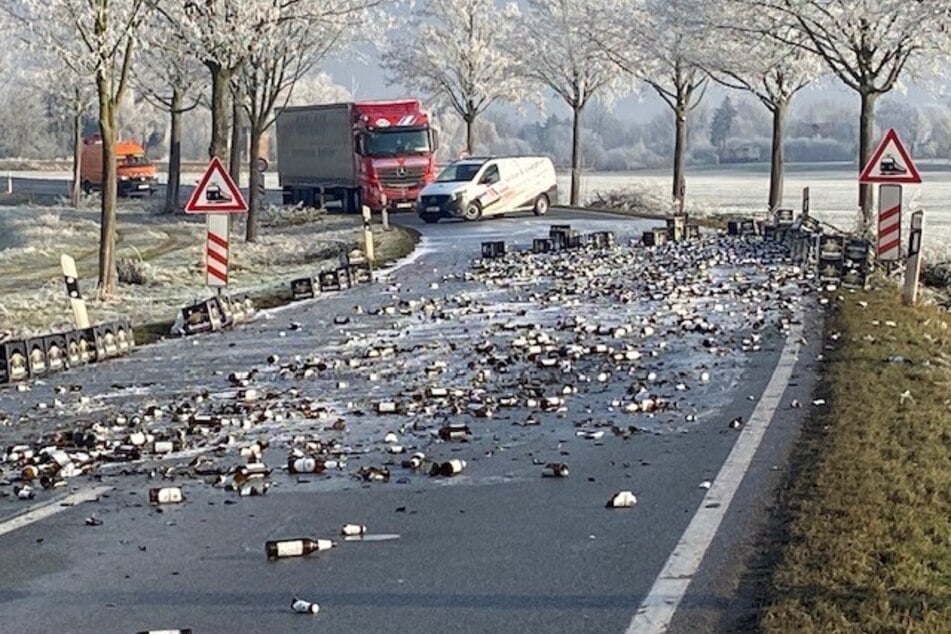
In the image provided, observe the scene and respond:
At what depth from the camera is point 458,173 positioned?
42656 mm

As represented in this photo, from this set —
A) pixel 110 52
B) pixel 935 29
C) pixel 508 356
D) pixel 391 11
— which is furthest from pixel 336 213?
pixel 508 356

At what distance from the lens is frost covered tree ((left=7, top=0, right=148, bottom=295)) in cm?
2005

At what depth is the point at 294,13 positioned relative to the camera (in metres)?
31.0

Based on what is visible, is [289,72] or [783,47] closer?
[783,47]

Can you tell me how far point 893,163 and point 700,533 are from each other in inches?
488

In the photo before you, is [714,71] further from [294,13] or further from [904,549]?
[904,549]

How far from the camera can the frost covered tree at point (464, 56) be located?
5864cm

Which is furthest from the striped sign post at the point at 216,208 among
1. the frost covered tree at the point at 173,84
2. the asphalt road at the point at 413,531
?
the frost covered tree at the point at 173,84

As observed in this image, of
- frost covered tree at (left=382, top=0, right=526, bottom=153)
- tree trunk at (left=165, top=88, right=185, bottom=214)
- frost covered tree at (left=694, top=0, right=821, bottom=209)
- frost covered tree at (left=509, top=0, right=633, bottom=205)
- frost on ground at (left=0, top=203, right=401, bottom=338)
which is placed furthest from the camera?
frost covered tree at (left=382, top=0, right=526, bottom=153)

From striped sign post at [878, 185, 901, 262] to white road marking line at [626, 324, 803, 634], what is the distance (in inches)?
321

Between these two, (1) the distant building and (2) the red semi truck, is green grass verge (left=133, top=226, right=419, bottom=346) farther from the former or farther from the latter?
Answer: (1) the distant building

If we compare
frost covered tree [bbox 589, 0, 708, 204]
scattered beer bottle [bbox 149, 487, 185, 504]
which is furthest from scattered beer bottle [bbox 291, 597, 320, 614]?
frost covered tree [bbox 589, 0, 708, 204]

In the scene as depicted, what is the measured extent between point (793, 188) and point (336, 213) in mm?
32556

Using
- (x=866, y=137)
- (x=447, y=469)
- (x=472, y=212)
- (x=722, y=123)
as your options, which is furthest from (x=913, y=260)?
(x=722, y=123)
